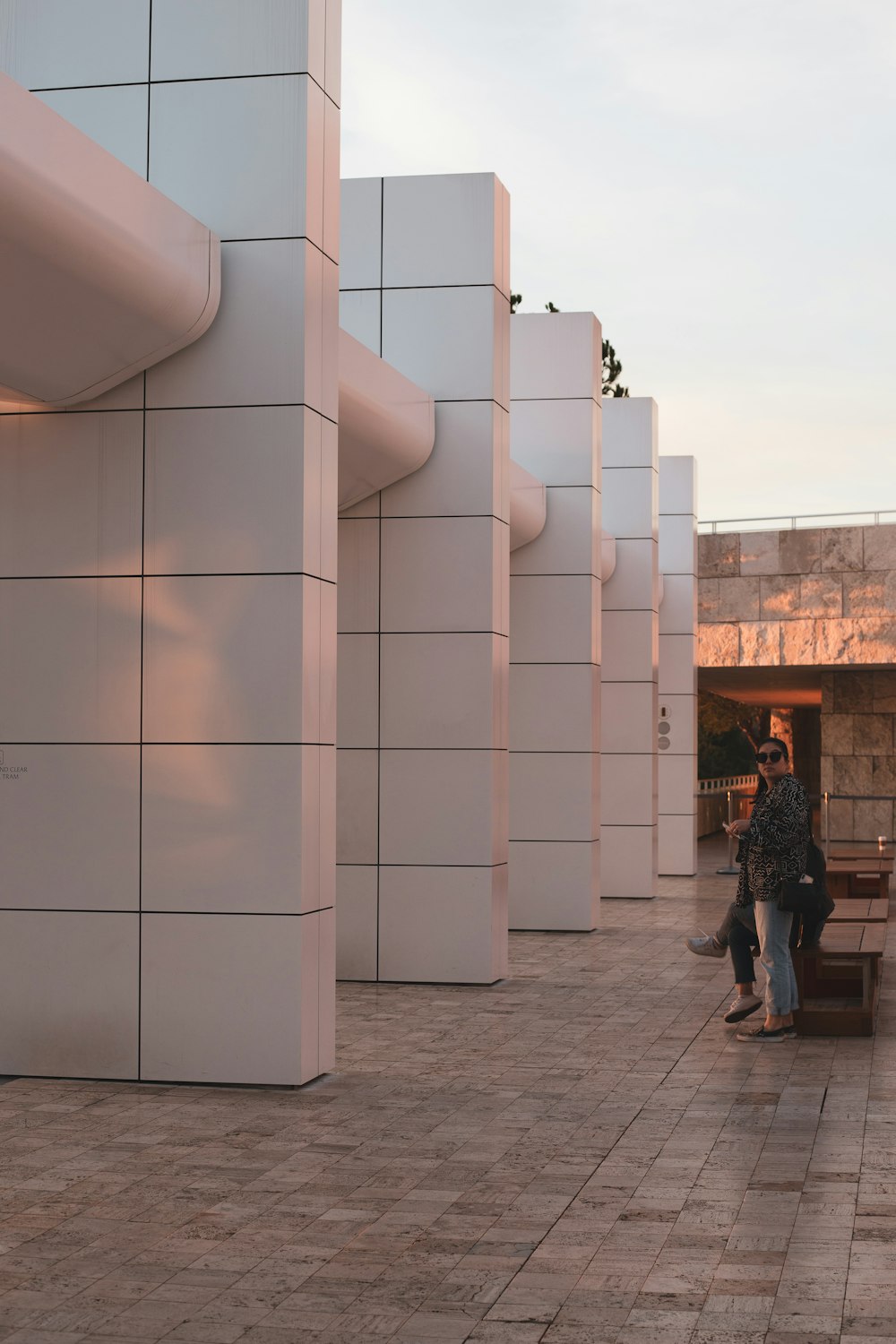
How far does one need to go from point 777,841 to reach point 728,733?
55853mm

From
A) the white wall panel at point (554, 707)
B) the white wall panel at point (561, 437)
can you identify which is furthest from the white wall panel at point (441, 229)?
the white wall panel at point (554, 707)

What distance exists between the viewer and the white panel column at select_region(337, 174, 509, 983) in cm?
1309

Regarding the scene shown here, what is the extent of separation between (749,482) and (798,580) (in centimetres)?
2899

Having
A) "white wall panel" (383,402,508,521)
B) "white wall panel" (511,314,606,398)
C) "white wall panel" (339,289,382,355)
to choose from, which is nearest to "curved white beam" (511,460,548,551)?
"white wall panel" (511,314,606,398)

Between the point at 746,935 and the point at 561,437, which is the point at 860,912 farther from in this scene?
the point at 561,437

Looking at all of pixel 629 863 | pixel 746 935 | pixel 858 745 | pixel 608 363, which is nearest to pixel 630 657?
pixel 629 863

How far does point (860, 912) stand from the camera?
45.0 feet

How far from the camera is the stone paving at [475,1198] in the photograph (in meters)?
5.16

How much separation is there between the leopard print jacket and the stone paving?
42.0 inches

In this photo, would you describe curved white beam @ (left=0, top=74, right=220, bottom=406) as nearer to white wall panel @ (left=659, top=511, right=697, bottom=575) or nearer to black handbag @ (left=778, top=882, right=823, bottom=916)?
black handbag @ (left=778, top=882, right=823, bottom=916)

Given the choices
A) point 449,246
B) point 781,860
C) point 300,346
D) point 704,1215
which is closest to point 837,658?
point 449,246

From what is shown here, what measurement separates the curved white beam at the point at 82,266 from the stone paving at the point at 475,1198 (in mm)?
3887

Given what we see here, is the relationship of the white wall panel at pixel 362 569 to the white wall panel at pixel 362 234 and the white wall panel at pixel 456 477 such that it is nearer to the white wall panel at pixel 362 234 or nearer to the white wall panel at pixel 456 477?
the white wall panel at pixel 456 477

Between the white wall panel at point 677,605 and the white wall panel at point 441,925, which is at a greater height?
the white wall panel at point 677,605
